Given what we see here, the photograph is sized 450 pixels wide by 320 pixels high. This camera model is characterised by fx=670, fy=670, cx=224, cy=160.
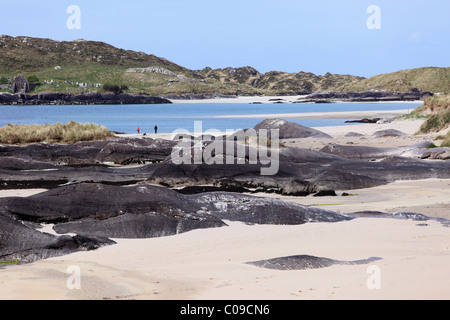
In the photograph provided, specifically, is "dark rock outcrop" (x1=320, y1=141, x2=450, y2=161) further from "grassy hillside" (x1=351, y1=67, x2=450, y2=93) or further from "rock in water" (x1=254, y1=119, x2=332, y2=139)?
"grassy hillside" (x1=351, y1=67, x2=450, y2=93)

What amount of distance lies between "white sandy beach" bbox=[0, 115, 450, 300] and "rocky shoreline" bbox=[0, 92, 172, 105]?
126 m

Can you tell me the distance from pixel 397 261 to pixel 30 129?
2554cm

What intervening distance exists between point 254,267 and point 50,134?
24.2 meters

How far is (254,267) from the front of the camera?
8094 mm

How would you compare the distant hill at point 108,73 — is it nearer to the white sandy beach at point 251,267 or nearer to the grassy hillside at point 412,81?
the grassy hillside at point 412,81

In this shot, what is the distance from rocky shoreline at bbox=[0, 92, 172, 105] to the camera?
431 feet

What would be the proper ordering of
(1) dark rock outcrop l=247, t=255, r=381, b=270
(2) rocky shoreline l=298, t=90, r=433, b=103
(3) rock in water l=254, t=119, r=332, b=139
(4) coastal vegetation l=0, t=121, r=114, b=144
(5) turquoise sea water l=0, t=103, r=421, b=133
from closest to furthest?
1. (1) dark rock outcrop l=247, t=255, r=381, b=270
2. (4) coastal vegetation l=0, t=121, r=114, b=144
3. (3) rock in water l=254, t=119, r=332, b=139
4. (5) turquoise sea water l=0, t=103, r=421, b=133
5. (2) rocky shoreline l=298, t=90, r=433, b=103

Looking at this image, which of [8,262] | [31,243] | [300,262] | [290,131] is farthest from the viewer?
[290,131]

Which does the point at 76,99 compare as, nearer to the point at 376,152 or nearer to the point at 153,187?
the point at 376,152

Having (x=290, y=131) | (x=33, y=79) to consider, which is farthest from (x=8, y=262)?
(x=33, y=79)

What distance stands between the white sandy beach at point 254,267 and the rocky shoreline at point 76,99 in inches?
4959

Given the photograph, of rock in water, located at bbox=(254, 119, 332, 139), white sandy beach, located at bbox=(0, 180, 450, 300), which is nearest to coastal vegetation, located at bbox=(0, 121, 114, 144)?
rock in water, located at bbox=(254, 119, 332, 139)

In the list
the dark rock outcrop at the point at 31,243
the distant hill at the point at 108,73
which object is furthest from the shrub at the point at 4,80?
the dark rock outcrop at the point at 31,243
